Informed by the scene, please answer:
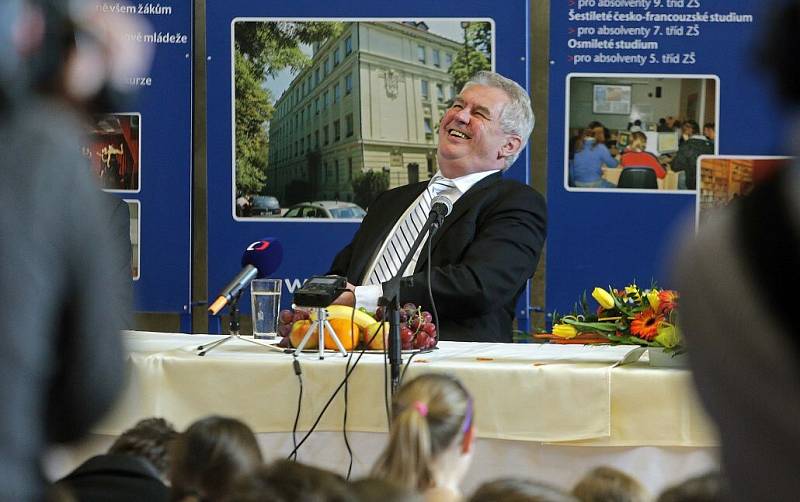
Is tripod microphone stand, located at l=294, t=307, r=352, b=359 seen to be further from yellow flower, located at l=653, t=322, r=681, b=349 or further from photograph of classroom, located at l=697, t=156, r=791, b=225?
photograph of classroom, located at l=697, t=156, r=791, b=225

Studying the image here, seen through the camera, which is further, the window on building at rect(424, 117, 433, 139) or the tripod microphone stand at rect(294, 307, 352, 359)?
the window on building at rect(424, 117, 433, 139)

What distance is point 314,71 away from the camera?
5.62m

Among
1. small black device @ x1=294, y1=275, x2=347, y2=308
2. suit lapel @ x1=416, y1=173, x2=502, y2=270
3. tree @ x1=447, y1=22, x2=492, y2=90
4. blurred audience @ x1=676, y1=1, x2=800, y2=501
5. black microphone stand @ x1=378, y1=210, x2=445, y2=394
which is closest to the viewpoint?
blurred audience @ x1=676, y1=1, x2=800, y2=501

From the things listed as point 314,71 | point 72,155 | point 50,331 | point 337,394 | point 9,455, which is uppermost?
point 314,71

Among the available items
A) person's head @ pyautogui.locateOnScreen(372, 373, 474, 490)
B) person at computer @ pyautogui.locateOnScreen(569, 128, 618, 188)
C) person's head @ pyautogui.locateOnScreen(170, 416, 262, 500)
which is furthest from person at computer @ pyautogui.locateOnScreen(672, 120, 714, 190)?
person's head @ pyautogui.locateOnScreen(170, 416, 262, 500)

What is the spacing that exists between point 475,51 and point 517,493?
152 inches

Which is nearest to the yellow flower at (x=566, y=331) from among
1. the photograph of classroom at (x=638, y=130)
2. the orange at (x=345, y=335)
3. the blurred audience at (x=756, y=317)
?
the orange at (x=345, y=335)

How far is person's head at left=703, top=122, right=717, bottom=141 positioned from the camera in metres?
5.29

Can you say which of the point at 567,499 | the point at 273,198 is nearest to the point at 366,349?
the point at 567,499

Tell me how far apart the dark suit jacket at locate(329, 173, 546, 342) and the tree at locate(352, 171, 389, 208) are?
29.1 inches

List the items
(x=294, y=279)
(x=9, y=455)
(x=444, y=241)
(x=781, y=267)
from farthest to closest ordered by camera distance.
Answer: (x=294, y=279), (x=444, y=241), (x=9, y=455), (x=781, y=267)

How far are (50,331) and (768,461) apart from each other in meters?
0.69

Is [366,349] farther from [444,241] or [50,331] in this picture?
[50,331]

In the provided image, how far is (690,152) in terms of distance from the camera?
5.32m
